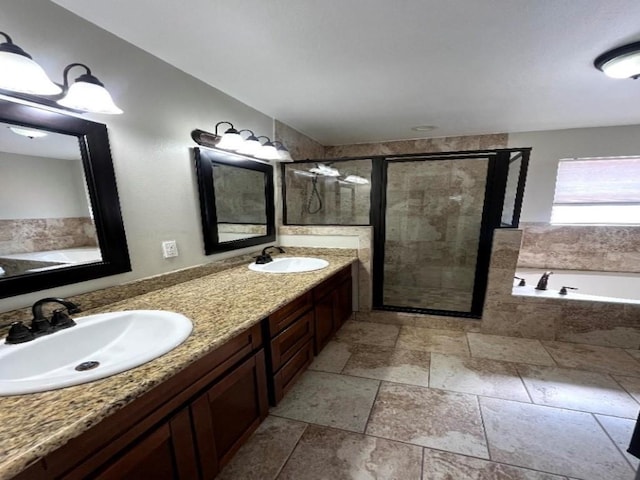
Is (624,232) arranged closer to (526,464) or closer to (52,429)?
(526,464)

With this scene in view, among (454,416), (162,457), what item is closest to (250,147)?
(162,457)

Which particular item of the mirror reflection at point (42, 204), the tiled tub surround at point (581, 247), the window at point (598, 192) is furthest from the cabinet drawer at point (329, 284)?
the window at point (598, 192)

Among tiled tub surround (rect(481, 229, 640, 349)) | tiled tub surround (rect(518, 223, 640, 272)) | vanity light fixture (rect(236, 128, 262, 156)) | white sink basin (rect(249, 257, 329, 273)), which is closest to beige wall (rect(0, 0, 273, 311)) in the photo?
vanity light fixture (rect(236, 128, 262, 156))

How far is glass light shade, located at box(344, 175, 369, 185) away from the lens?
9.45ft

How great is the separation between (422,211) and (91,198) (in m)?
2.80

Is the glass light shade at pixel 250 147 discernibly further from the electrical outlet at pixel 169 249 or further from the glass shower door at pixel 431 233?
the glass shower door at pixel 431 233

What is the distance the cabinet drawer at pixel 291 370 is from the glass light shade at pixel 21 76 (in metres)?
1.59

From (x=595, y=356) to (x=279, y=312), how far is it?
2583 millimetres

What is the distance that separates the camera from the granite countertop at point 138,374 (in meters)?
0.58

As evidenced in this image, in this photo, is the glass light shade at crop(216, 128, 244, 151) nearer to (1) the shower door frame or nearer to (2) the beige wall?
(2) the beige wall

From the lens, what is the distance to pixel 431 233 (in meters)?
3.03

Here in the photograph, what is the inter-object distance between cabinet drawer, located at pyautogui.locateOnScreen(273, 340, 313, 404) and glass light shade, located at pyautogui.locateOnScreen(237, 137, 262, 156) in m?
1.47

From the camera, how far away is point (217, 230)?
1.96m

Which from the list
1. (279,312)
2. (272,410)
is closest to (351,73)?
(279,312)
